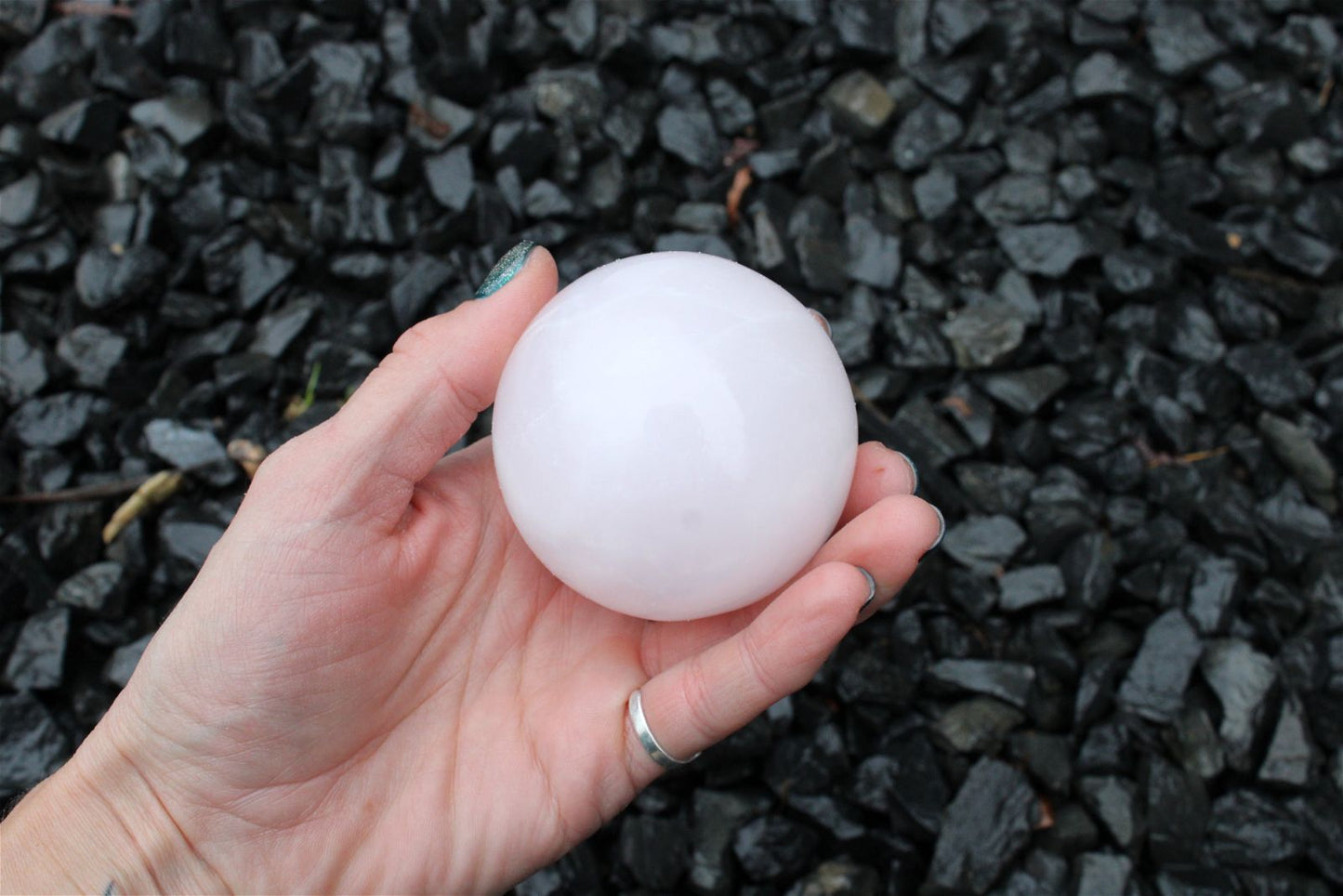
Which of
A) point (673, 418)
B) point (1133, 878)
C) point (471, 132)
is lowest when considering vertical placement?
point (1133, 878)

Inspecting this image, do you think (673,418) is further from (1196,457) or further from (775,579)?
(1196,457)

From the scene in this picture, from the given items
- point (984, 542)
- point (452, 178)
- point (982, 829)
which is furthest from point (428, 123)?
point (982, 829)

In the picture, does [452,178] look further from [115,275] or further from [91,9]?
[91,9]

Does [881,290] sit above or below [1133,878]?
above

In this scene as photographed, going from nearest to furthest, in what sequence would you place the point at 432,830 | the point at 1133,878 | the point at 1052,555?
the point at 432,830 → the point at 1133,878 → the point at 1052,555

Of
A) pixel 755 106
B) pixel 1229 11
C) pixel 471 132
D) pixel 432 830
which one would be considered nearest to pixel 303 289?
pixel 471 132

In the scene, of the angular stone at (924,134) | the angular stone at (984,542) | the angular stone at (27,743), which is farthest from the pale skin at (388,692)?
the angular stone at (924,134)
